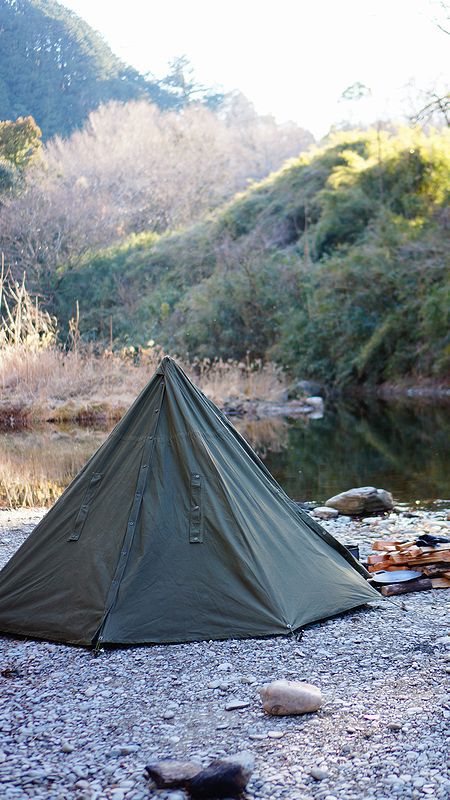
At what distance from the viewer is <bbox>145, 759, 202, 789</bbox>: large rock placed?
3061mm

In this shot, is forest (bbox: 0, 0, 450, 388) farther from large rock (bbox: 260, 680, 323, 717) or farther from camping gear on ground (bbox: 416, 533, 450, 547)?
large rock (bbox: 260, 680, 323, 717)

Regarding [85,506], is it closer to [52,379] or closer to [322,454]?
[322,454]

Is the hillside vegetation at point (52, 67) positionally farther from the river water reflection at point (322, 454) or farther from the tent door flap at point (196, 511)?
the tent door flap at point (196, 511)

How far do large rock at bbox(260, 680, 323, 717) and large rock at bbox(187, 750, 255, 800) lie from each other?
2.07 feet

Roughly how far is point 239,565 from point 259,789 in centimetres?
179

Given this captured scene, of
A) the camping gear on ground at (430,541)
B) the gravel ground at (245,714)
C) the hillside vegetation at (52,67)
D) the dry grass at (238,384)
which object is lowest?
the dry grass at (238,384)

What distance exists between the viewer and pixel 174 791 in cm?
304

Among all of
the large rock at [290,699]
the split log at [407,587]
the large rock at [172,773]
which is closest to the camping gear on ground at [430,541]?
the split log at [407,587]

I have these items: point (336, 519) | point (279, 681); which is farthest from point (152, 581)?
point (336, 519)

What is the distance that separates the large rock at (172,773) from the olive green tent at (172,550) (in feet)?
4.69

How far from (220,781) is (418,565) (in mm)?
3228

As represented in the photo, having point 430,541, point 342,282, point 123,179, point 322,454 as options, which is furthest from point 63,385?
point 123,179

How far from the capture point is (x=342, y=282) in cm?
2669

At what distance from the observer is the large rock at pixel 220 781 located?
3.00 meters
